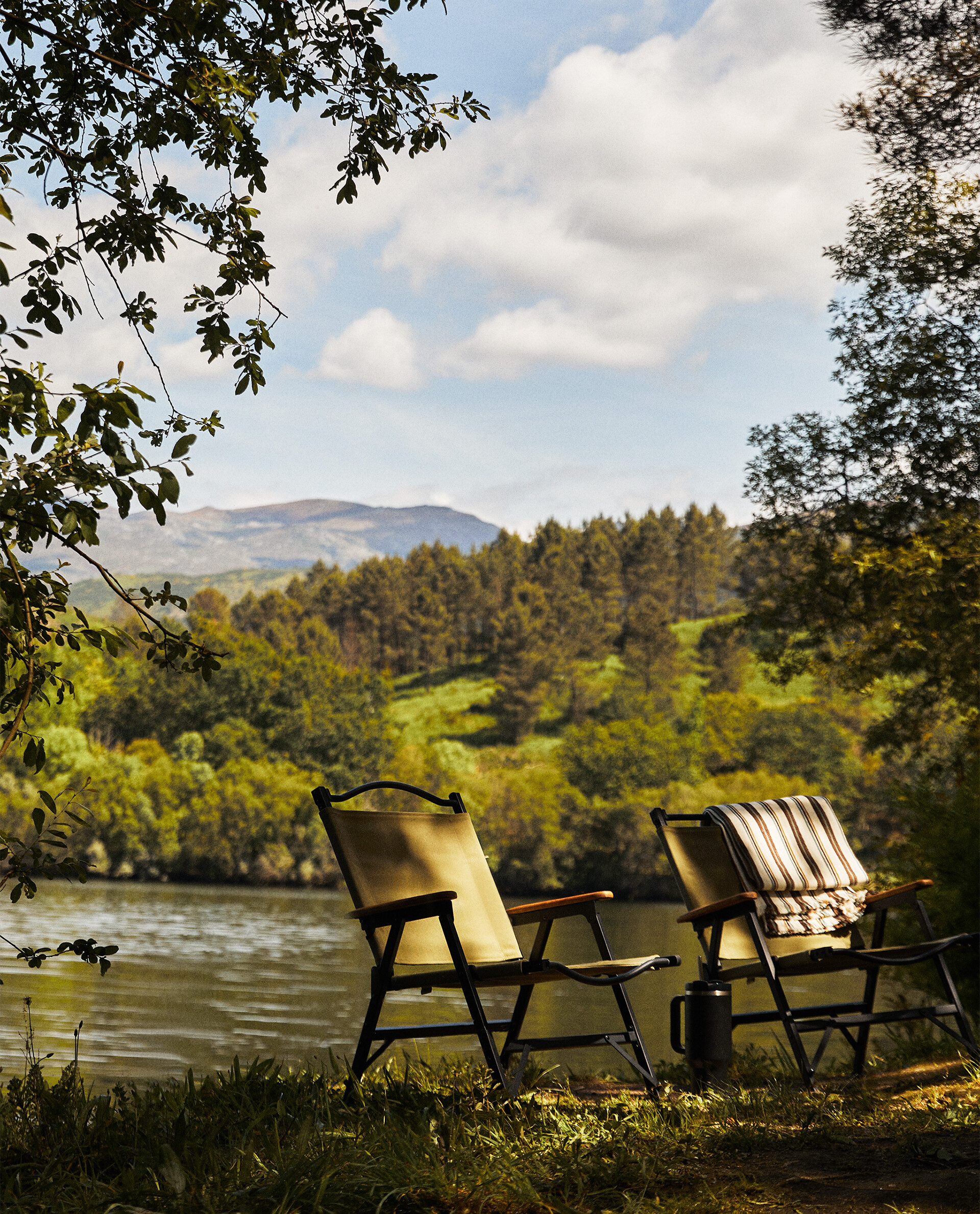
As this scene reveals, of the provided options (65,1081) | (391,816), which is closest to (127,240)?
(391,816)

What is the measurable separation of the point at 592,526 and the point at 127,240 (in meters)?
86.9

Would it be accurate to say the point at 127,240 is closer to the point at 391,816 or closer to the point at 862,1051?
the point at 391,816

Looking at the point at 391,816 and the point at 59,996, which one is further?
the point at 59,996

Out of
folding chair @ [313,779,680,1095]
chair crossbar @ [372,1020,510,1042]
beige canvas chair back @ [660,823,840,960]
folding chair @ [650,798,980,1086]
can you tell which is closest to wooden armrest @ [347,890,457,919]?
folding chair @ [313,779,680,1095]

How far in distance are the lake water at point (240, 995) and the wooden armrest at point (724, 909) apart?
178 centimetres

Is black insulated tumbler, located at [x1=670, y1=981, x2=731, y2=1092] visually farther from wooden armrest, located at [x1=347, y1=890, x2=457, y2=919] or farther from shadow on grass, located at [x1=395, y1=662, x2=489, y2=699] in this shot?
Result: shadow on grass, located at [x1=395, y1=662, x2=489, y2=699]

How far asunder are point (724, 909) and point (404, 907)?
4.26 feet

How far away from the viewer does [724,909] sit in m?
4.11

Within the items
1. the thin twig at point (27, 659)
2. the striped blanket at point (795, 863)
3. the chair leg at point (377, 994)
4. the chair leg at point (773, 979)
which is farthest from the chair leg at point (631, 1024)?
the thin twig at point (27, 659)

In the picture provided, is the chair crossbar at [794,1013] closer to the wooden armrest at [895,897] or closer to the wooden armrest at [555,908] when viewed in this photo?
the wooden armrest at [895,897]

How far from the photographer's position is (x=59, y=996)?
1273 centimetres

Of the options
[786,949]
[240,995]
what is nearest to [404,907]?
[786,949]

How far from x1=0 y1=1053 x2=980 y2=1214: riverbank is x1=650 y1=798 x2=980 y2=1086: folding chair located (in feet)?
1.11

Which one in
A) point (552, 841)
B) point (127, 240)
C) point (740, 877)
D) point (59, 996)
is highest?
point (127, 240)
